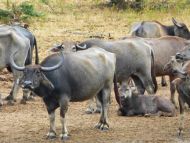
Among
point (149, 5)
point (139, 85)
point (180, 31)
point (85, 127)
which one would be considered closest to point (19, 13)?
point (149, 5)

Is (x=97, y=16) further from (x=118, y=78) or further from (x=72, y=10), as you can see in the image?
(x=118, y=78)

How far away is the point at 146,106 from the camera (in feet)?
42.3

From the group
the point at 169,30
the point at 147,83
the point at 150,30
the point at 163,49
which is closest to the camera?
the point at 147,83

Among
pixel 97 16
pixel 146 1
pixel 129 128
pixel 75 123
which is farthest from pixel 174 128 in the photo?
pixel 146 1

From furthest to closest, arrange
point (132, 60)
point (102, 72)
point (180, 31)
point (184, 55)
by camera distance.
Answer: point (180, 31)
point (132, 60)
point (184, 55)
point (102, 72)

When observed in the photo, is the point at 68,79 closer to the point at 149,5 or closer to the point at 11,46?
the point at 11,46

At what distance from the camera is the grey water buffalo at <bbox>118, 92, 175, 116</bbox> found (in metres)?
12.8

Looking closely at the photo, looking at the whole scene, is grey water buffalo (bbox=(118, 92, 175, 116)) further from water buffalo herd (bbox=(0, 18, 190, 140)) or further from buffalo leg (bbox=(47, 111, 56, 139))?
buffalo leg (bbox=(47, 111, 56, 139))

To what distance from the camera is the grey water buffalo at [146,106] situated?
42.1 feet

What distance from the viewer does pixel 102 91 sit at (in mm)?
11781

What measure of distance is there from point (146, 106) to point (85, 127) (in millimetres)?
1553

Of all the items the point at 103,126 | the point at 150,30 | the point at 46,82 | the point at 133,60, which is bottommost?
the point at 103,126

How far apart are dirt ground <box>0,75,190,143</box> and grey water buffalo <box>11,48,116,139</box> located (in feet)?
1.09

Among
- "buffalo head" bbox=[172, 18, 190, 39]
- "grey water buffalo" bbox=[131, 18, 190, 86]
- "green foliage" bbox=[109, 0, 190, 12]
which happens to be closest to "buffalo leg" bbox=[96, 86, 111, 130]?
"grey water buffalo" bbox=[131, 18, 190, 86]
